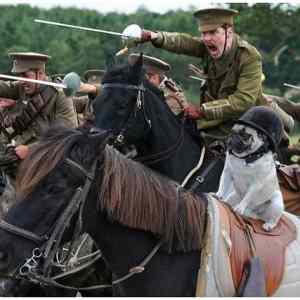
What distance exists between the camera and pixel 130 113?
5.93m

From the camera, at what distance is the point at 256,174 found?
4.60 meters

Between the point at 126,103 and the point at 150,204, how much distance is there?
1.96 m

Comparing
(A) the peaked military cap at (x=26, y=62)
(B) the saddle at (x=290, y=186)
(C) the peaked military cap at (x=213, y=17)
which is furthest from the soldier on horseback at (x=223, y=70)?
(A) the peaked military cap at (x=26, y=62)

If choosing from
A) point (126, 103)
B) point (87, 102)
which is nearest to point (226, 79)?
point (126, 103)

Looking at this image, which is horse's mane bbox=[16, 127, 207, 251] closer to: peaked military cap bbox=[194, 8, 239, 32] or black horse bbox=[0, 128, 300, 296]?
black horse bbox=[0, 128, 300, 296]

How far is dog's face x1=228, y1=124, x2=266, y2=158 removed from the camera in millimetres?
4582

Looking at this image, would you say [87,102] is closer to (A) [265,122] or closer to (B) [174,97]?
(B) [174,97]

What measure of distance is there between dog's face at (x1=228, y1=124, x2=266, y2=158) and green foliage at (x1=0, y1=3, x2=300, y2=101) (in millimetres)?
17934

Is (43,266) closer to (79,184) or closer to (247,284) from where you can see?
(79,184)

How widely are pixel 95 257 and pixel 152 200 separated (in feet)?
3.90

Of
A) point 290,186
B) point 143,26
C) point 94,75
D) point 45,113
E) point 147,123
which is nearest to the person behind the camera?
point 290,186

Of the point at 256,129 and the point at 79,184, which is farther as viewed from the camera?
the point at 256,129

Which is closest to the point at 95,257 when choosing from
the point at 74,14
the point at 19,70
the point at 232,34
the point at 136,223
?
the point at 136,223

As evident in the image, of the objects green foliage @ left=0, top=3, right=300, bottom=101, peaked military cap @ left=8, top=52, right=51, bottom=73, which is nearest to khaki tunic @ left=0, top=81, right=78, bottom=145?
peaked military cap @ left=8, top=52, right=51, bottom=73
